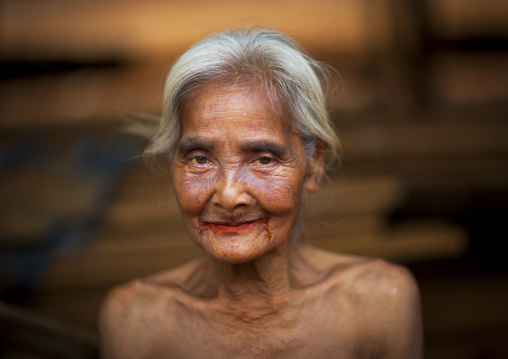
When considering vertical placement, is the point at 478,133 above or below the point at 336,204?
above

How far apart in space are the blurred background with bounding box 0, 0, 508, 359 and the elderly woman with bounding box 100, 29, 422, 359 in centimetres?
65

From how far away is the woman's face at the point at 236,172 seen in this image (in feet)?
6.54

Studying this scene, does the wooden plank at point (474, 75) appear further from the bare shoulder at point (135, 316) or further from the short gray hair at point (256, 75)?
the bare shoulder at point (135, 316)

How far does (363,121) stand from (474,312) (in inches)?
79.9

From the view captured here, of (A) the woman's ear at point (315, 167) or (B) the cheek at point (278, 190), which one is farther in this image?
(A) the woman's ear at point (315, 167)

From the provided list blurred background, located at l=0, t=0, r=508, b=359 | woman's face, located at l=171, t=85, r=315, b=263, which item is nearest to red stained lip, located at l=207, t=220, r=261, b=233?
woman's face, located at l=171, t=85, r=315, b=263

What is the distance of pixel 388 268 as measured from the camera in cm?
239

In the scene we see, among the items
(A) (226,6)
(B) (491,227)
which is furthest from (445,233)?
(A) (226,6)

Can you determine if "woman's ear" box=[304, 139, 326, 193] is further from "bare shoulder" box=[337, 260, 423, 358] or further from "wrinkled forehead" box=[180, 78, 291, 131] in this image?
"bare shoulder" box=[337, 260, 423, 358]

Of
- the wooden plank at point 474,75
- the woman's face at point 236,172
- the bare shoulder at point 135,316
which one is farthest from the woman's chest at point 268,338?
the wooden plank at point 474,75

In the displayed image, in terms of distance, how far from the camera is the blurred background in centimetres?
452

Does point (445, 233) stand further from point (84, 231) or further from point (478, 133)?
point (84, 231)

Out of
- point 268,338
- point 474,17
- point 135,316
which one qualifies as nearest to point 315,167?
point 268,338

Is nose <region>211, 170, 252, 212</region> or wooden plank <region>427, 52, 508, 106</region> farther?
wooden plank <region>427, 52, 508, 106</region>
